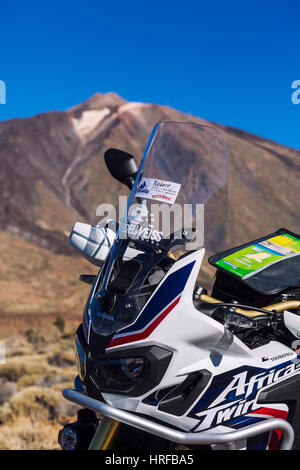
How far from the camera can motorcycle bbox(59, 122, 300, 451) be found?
2123mm

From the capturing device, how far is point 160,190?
2.51 meters

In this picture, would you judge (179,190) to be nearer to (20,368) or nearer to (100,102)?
(20,368)

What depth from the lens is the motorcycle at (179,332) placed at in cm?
212

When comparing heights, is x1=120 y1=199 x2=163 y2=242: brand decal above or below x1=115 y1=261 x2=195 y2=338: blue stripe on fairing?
above

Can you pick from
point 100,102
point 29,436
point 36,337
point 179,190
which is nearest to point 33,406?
point 29,436

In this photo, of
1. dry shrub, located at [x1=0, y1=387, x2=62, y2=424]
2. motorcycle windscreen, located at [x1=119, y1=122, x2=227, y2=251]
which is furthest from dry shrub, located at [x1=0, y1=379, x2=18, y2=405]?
motorcycle windscreen, located at [x1=119, y1=122, x2=227, y2=251]

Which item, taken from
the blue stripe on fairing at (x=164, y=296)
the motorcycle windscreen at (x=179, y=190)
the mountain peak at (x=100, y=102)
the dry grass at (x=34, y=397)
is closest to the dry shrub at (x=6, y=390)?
the dry grass at (x=34, y=397)

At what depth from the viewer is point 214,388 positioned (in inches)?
85.7

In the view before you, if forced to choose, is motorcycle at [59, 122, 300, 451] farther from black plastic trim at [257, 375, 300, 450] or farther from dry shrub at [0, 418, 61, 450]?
dry shrub at [0, 418, 61, 450]

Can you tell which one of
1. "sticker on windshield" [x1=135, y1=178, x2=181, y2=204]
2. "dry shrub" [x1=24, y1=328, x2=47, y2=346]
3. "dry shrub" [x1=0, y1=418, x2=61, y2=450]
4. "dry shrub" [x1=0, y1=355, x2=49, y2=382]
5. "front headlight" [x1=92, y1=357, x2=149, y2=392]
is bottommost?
"dry shrub" [x1=24, y1=328, x2=47, y2=346]

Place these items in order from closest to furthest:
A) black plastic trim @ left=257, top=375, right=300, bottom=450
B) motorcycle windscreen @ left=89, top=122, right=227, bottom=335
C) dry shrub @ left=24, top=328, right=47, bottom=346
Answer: motorcycle windscreen @ left=89, top=122, right=227, bottom=335, black plastic trim @ left=257, top=375, right=300, bottom=450, dry shrub @ left=24, top=328, right=47, bottom=346

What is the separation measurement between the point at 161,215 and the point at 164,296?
19.2 inches

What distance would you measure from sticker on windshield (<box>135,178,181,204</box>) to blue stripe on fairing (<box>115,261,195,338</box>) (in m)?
0.45
